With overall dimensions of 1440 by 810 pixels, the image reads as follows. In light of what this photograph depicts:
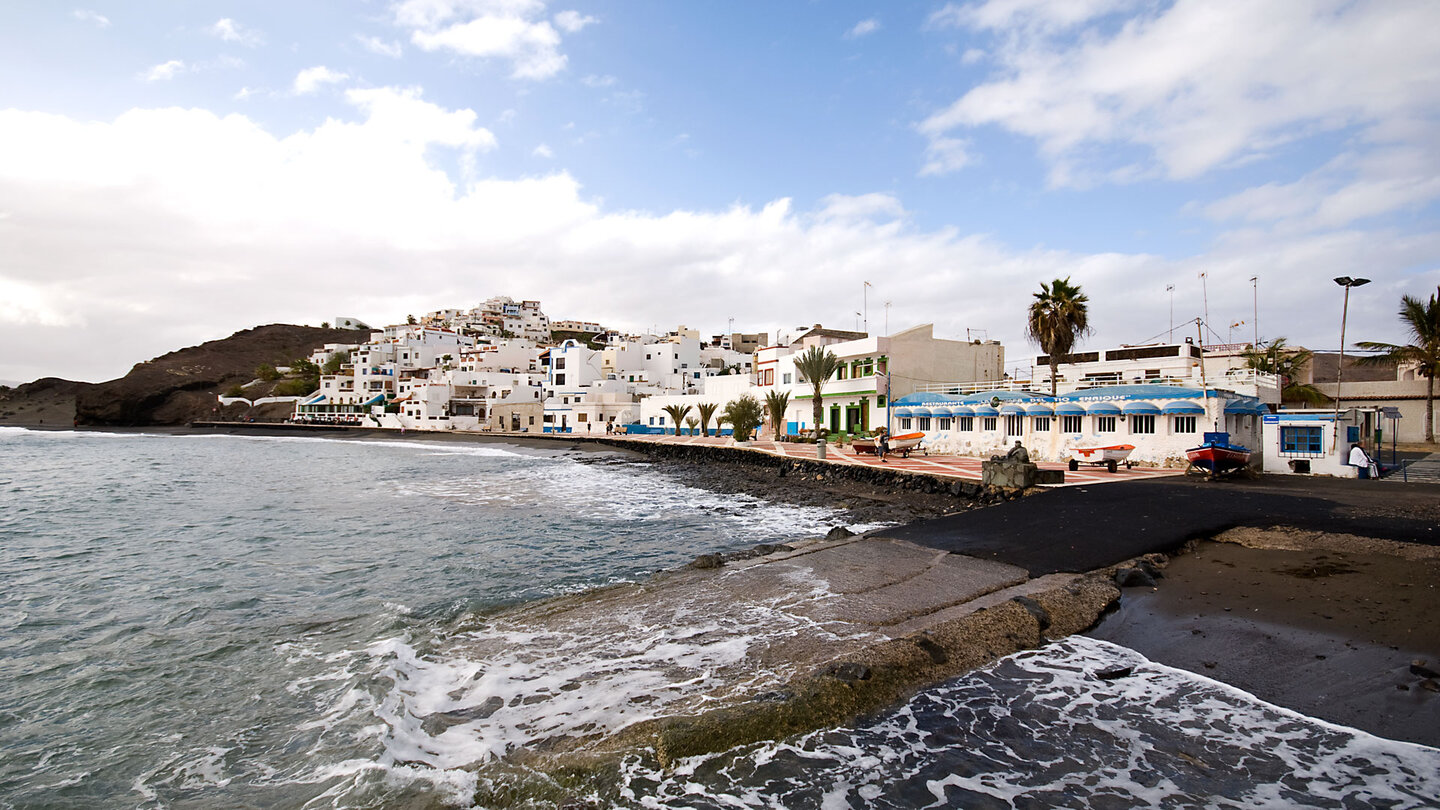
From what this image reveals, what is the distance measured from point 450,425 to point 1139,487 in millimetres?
87192

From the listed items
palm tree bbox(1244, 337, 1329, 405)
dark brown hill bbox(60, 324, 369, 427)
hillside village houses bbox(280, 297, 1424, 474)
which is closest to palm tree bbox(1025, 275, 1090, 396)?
hillside village houses bbox(280, 297, 1424, 474)

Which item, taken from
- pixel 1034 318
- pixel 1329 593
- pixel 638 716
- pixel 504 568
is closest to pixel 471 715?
pixel 638 716

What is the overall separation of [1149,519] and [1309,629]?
6.03m

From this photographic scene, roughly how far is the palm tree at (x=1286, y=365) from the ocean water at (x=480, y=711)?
44.9m

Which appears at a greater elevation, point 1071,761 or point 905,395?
point 905,395

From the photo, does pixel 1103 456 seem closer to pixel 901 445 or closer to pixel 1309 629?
pixel 901 445

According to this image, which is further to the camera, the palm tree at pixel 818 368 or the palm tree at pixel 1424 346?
the palm tree at pixel 818 368

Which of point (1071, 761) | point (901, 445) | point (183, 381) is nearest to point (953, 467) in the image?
point (901, 445)

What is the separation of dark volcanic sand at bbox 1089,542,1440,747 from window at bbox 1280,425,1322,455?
42.9 ft

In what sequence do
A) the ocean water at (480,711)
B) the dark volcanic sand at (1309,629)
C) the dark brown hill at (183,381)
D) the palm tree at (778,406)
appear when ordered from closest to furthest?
the ocean water at (480,711) → the dark volcanic sand at (1309,629) → the palm tree at (778,406) → the dark brown hill at (183,381)

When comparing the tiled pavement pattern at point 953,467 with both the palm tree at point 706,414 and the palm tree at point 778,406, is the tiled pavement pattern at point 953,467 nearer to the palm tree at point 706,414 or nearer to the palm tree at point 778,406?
the palm tree at point 778,406

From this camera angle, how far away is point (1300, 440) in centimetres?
2012

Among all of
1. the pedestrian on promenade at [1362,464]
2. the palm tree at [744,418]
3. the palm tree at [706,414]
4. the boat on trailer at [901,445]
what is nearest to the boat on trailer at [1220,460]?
the pedestrian on promenade at [1362,464]

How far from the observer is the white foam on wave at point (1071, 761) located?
4.61 m
